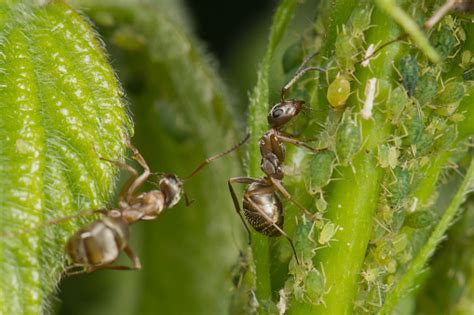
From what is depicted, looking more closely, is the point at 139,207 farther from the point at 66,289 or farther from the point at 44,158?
the point at 66,289

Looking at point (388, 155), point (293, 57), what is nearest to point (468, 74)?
point (388, 155)

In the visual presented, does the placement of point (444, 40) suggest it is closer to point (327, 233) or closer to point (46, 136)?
point (327, 233)

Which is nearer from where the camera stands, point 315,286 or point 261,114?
point 315,286

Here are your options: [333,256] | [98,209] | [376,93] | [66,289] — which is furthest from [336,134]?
[66,289]

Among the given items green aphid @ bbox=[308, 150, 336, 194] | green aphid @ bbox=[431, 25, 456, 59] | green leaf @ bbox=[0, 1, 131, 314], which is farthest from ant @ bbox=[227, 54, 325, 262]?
green leaf @ bbox=[0, 1, 131, 314]

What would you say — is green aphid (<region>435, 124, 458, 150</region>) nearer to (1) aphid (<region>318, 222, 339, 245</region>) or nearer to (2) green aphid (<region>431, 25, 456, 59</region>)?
(2) green aphid (<region>431, 25, 456, 59</region>)

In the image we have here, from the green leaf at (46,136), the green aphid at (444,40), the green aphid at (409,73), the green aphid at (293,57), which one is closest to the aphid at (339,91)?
the green aphid at (409,73)

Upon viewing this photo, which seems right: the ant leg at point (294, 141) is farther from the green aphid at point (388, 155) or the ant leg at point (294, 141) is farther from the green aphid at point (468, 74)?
the green aphid at point (468, 74)
